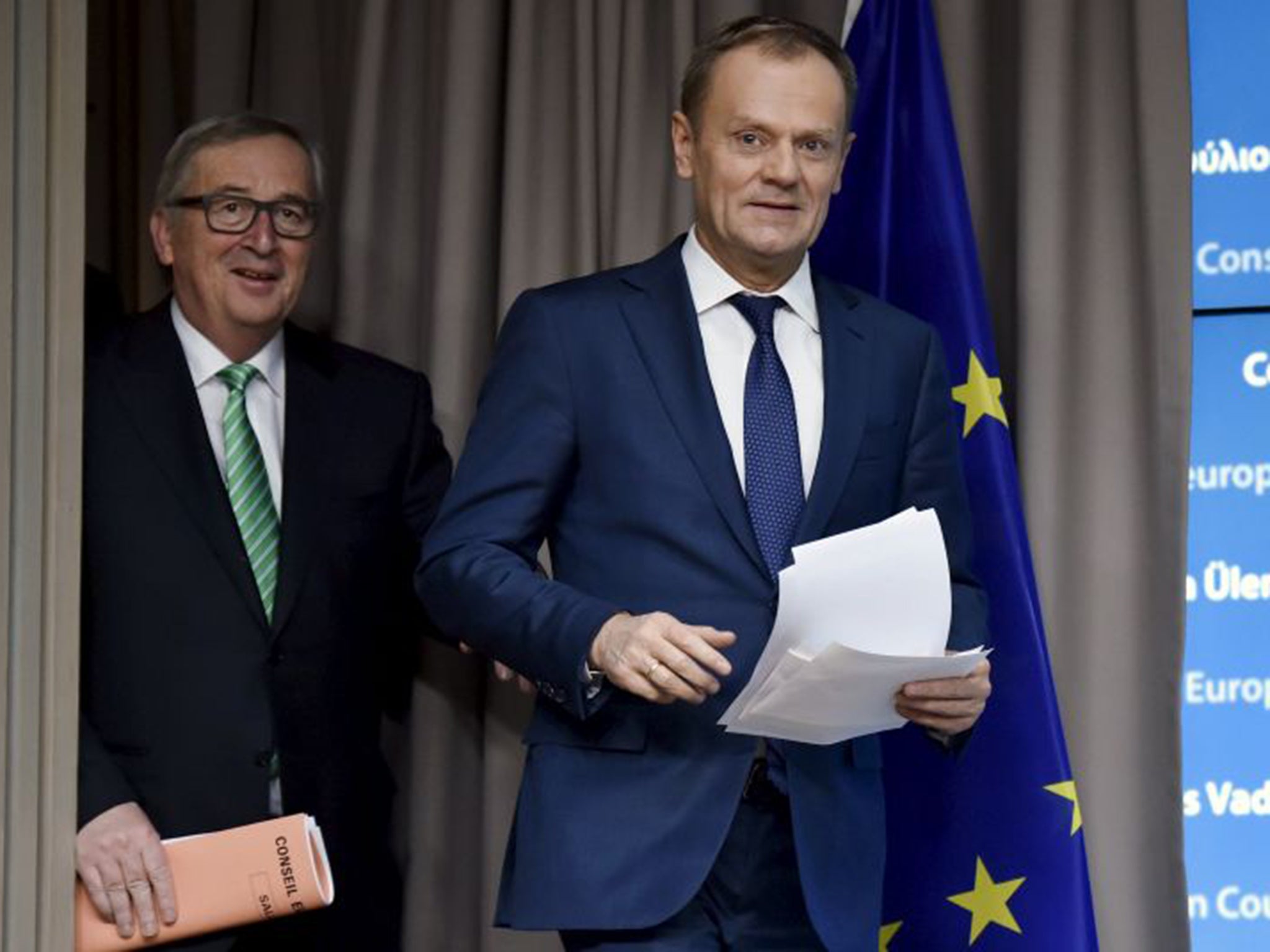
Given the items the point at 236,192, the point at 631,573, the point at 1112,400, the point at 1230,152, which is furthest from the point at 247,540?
the point at 1230,152

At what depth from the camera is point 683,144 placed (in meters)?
3.00

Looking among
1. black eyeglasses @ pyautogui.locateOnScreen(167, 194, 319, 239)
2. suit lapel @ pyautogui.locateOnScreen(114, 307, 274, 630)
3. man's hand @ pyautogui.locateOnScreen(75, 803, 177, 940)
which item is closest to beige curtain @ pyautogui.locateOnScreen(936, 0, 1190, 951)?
black eyeglasses @ pyautogui.locateOnScreen(167, 194, 319, 239)

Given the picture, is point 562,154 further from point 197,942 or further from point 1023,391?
point 197,942

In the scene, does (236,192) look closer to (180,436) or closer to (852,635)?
(180,436)

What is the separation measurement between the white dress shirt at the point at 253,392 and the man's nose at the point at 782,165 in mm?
961

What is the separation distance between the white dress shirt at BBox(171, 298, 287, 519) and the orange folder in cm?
63

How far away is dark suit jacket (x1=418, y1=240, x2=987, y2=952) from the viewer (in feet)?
8.61

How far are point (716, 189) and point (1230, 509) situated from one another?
1400mm

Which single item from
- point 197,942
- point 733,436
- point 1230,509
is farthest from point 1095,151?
point 197,942

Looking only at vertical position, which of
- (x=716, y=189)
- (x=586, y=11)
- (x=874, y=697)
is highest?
(x=586, y=11)

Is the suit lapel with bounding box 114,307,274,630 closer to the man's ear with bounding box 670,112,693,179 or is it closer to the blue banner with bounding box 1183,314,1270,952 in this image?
the man's ear with bounding box 670,112,693,179

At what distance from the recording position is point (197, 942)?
303cm

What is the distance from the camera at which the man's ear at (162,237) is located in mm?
3469

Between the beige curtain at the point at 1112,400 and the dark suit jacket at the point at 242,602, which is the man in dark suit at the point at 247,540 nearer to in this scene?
the dark suit jacket at the point at 242,602
